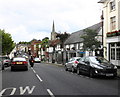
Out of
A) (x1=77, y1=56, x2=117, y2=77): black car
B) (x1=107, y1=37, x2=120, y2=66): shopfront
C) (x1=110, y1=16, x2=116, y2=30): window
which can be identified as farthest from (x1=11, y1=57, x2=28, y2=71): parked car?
(x1=110, y1=16, x2=116, y2=30): window

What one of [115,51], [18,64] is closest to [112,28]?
[115,51]

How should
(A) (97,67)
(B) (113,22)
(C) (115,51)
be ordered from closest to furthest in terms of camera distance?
1. (A) (97,67)
2. (C) (115,51)
3. (B) (113,22)

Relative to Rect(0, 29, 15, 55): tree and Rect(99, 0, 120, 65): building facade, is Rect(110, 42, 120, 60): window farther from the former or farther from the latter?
Rect(0, 29, 15, 55): tree

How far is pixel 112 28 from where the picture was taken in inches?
1057

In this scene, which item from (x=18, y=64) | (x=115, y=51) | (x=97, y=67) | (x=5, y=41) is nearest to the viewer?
(x=97, y=67)

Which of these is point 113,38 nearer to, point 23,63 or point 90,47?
point 90,47

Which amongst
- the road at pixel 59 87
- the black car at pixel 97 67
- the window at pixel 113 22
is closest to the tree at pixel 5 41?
the window at pixel 113 22

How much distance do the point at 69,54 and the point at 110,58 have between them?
79.1 ft

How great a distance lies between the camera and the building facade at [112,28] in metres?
23.5

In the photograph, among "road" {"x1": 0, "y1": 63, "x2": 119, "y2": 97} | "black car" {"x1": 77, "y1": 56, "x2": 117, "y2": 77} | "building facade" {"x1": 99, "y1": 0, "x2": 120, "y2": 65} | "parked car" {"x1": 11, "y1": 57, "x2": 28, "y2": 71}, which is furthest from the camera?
"building facade" {"x1": 99, "y1": 0, "x2": 120, "y2": 65}

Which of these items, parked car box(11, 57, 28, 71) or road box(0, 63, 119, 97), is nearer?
road box(0, 63, 119, 97)

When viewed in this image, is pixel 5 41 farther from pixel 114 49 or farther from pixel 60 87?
pixel 60 87

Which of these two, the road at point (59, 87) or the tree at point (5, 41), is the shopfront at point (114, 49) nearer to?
the road at point (59, 87)

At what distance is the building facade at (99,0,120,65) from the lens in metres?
23.5
